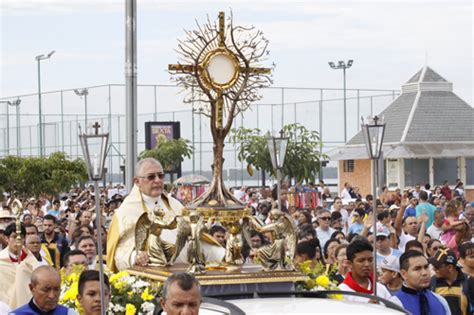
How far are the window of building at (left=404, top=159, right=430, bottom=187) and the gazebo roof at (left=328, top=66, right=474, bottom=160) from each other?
1.55ft

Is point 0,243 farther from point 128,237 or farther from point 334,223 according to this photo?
point 334,223

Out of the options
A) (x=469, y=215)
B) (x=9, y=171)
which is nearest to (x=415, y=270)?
(x=469, y=215)

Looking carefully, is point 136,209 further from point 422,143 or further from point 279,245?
point 422,143

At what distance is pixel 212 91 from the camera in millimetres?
9789

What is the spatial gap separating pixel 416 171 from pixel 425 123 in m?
3.62

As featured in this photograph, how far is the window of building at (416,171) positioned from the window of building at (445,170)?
1.71ft

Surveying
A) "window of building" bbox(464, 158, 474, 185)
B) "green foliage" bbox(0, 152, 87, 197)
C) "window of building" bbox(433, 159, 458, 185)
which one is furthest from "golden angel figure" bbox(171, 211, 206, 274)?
"window of building" bbox(464, 158, 474, 185)

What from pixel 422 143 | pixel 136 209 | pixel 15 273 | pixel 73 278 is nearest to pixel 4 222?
pixel 15 273

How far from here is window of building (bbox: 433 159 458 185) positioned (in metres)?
57.9

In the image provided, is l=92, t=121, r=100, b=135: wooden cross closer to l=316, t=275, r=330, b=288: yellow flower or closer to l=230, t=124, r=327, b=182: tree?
l=316, t=275, r=330, b=288: yellow flower

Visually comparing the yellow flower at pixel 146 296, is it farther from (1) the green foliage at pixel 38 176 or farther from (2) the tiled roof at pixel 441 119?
(2) the tiled roof at pixel 441 119

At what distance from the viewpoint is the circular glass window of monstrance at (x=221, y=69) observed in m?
9.71

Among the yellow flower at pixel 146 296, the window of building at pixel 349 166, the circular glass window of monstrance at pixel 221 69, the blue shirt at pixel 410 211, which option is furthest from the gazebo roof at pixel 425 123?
the yellow flower at pixel 146 296

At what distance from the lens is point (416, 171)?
57375 mm
